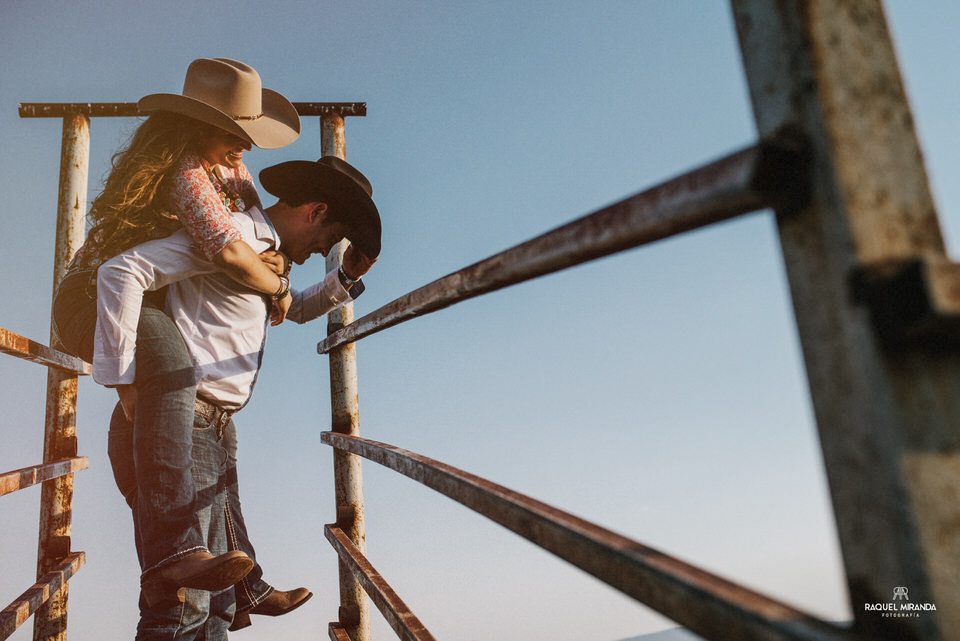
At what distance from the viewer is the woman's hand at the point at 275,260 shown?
6.73 ft

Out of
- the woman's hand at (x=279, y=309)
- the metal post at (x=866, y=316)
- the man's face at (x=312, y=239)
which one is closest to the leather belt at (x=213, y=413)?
the woman's hand at (x=279, y=309)

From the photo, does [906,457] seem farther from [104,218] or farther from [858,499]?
[104,218]

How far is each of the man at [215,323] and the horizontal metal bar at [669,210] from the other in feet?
3.63

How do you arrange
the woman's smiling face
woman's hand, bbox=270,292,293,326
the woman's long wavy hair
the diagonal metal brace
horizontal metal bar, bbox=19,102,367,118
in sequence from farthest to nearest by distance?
horizontal metal bar, bbox=19,102,367,118, woman's hand, bbox=270,292,293,326, the woman's smiling face, the woman's long wavy hair, the diagonal metal brace

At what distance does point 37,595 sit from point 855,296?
2.69 metres

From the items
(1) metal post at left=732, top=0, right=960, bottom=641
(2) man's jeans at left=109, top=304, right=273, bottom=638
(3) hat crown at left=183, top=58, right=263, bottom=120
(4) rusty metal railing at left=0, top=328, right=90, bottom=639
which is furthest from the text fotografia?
(4) rusty metal railing at left=0, top=328, right=90, bottom=639

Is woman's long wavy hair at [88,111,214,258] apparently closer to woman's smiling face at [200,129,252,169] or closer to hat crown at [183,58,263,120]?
woman's smiling face at [200,129,252,169]

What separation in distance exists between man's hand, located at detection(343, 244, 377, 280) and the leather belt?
0.75 m

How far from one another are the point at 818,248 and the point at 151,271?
5.62 ft

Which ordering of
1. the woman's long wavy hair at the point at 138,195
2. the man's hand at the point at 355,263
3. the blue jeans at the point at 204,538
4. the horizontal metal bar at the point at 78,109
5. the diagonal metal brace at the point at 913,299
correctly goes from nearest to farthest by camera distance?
the diagonal metal brace at the point at 913,299
the blue jeans at the point at 204,538
the woman's long wavy hair at the point at 138,195
the man's hand at the point at 355,263
the horizontal metal bar at the point at 78,109

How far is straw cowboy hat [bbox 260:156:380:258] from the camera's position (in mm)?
2256

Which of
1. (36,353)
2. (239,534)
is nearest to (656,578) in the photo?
(239,534)

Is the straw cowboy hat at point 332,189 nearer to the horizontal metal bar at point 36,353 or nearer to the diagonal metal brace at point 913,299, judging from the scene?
the horizontal metal bar at point 36,353

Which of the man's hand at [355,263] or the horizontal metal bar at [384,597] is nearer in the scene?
the horizontal metal bar at [384,597]
